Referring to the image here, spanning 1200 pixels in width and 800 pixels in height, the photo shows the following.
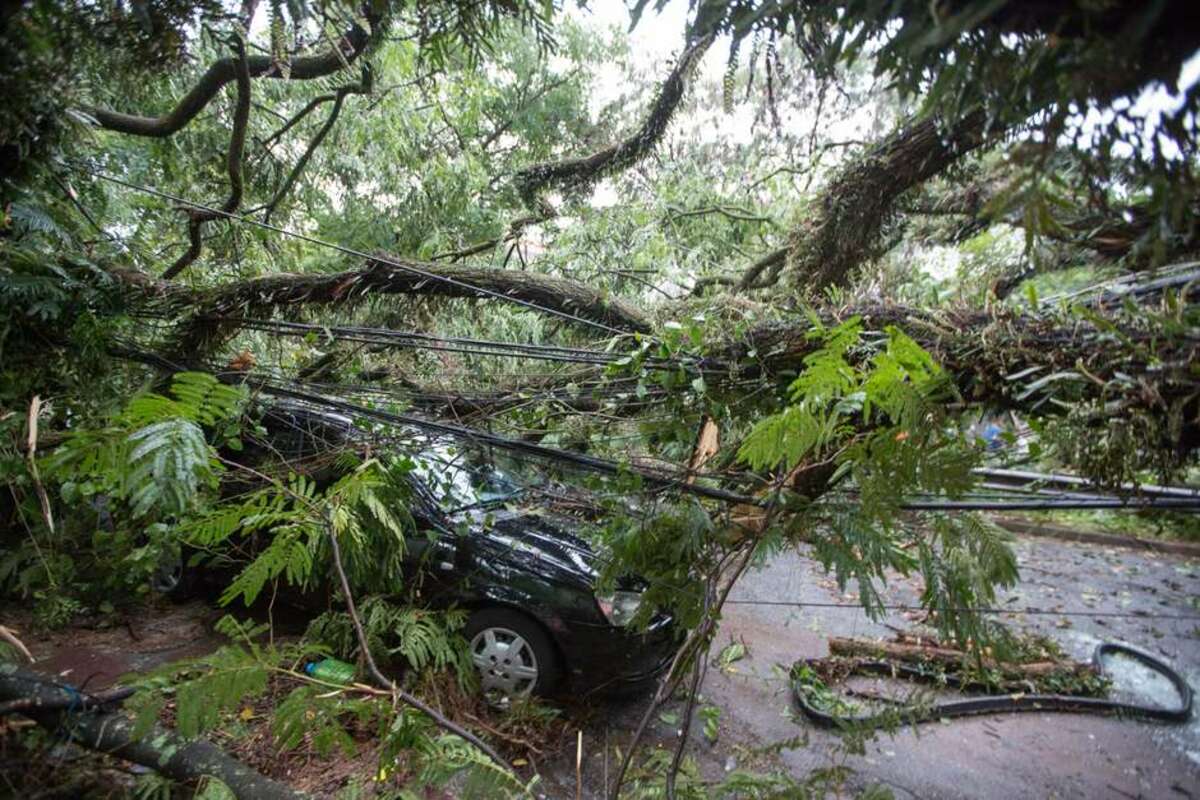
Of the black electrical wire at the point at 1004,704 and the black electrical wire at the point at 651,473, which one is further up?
the black electrical wire at the point at 651,473

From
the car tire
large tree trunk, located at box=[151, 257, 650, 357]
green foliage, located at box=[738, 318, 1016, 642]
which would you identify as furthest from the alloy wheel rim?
green foliage, located at box=[738, 318, 1016, 642]

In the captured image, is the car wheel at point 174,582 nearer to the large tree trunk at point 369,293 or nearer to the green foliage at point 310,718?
the large tree trunk at point 369,293

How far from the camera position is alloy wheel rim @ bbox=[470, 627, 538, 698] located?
372 cm

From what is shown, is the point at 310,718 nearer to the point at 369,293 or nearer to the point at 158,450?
the point at 158,450

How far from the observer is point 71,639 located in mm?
4309

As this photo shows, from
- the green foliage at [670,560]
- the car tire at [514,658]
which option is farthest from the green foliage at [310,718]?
the car tire at [514,658]

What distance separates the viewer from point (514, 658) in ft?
12.3

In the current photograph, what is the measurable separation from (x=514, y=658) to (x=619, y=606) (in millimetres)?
744

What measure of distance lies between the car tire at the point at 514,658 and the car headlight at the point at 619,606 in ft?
1.40

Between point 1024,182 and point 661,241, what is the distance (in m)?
5.28

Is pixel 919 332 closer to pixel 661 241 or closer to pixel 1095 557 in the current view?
pixel 661 241

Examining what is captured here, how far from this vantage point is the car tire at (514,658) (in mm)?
3721

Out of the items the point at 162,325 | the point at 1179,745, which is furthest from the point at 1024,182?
the point at 1179,745

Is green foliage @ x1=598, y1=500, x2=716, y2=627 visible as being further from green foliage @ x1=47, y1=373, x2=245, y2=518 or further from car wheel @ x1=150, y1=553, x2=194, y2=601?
car wheel @ x1=150, y1=553, x2=194, y2=601
